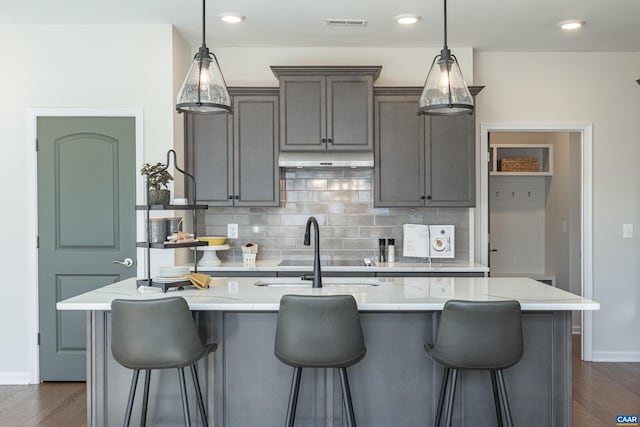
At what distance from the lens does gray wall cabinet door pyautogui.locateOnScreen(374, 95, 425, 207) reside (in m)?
4.49

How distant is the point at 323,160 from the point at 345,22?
111 centimetres

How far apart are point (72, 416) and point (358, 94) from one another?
10.5ft

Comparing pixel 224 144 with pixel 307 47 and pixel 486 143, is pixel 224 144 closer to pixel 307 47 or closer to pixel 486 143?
pixel 307 47

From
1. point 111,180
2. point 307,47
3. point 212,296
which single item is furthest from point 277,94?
point 212,296

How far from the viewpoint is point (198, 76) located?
2.60 metres

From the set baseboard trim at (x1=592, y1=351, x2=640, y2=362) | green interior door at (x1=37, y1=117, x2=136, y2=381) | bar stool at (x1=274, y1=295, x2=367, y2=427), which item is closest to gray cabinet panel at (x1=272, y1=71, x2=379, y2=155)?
green interior door at (x1=37, y1=117, x2=136, y2=381)

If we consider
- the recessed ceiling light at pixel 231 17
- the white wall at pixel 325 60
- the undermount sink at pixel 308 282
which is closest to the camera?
the undermount sink at pixel 308 282

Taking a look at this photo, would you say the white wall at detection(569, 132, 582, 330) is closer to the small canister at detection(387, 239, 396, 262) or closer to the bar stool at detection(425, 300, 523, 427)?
the small canister at detection(387, 239, 396, 262)

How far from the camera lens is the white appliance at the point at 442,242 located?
4.62 metres

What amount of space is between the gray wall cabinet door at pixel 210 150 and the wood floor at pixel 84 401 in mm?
1831

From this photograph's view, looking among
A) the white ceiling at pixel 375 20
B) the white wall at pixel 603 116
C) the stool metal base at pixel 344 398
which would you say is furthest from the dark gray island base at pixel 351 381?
the white wall at pixel 603 116

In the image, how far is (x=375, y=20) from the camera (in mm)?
4062

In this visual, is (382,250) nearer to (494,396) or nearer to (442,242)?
(442,242)

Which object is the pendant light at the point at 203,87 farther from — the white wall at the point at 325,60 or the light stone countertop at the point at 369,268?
the white wall at the point at 325,60
